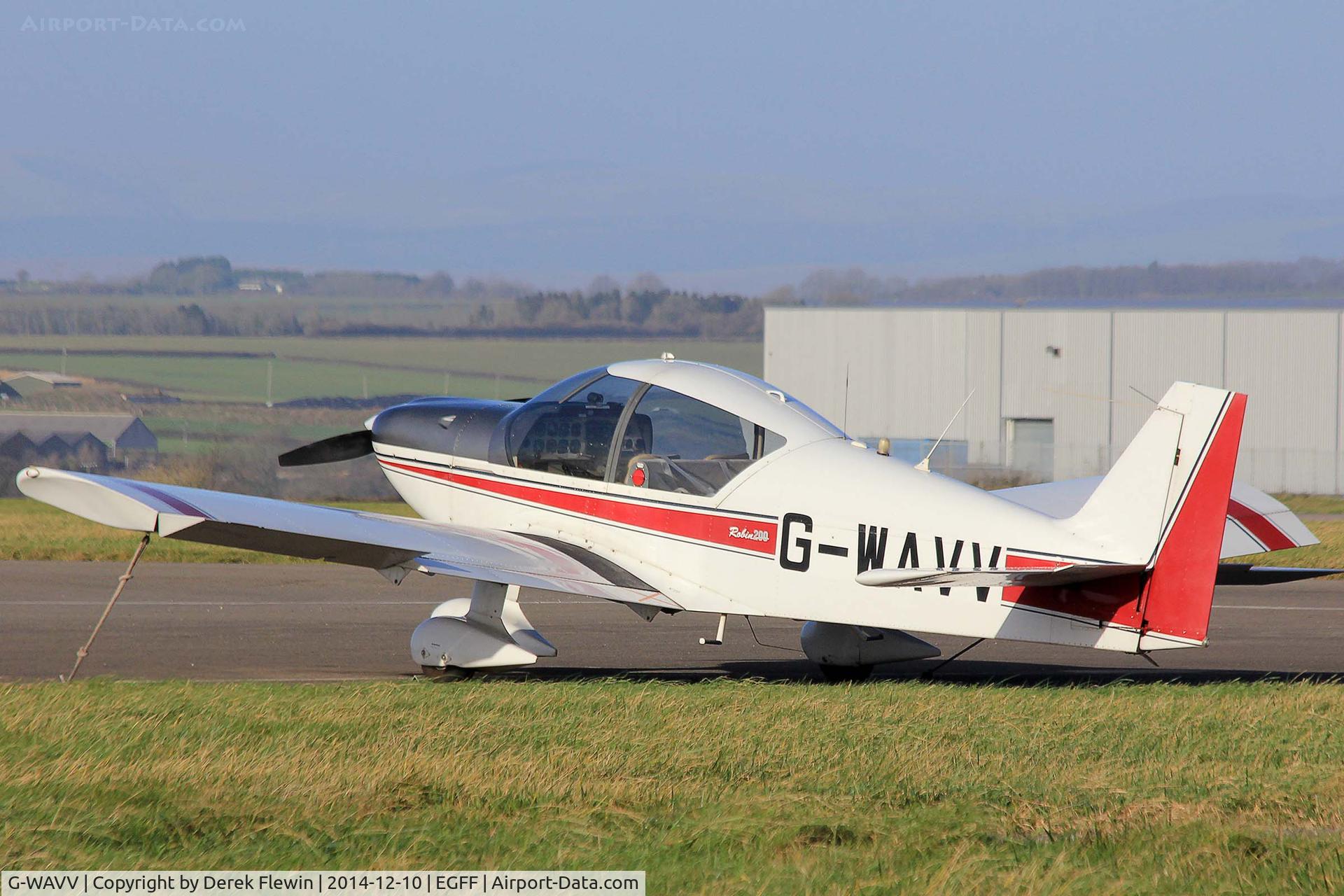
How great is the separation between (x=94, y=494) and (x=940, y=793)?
4.79m

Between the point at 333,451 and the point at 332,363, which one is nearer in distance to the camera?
the point at 333,451

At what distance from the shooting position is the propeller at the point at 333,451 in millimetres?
11180

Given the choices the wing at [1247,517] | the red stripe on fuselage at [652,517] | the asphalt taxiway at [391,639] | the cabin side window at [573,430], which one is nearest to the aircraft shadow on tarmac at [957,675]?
the asphalt taxiway at [391,639]

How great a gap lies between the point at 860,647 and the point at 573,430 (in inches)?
101

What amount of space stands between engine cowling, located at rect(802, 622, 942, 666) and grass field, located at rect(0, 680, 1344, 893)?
1792mm

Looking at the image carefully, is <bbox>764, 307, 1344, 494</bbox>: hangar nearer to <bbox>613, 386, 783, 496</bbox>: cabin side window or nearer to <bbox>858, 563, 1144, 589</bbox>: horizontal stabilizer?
<bbox>613, 386, 783, 496</bbox>: cabin side window

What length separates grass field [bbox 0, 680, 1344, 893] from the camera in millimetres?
4230

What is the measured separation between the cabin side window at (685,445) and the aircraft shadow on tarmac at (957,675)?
1.52m

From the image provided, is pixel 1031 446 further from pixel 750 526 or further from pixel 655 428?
pixel 750 526

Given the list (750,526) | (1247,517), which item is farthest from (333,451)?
(1247,517)

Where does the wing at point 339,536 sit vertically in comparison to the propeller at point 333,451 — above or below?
below

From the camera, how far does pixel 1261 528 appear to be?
32.6ft

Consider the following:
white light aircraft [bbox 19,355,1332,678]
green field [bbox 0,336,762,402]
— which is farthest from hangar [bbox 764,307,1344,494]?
white light aircraft [bbox 19,355,1332,678]

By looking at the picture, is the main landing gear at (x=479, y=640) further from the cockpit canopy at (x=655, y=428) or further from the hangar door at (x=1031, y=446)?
the hangar door at (x=1031, y=446)
